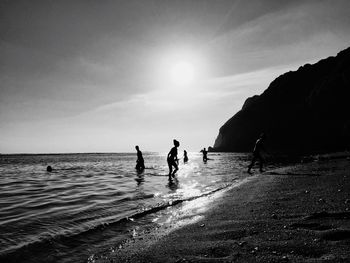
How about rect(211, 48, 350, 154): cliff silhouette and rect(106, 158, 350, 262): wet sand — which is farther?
rect(211, 48, 350, 154): cliff silhouette

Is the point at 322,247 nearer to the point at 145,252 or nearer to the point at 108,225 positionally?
the point at 145,252

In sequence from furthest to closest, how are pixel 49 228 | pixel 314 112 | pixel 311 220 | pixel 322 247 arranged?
pixel 314 112 < pixel 49 228 < pixel 311 220 < pixel 322 247

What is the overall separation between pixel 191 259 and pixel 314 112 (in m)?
106

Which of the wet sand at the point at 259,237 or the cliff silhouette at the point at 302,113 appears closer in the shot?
the wet sand at the point at 259,237

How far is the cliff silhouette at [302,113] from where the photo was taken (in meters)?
82.1

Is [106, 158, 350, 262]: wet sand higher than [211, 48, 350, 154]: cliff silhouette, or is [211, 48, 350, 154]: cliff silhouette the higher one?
[211, 48, 350, 154]: cliff silhouette

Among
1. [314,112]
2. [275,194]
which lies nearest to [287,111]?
[314,112]

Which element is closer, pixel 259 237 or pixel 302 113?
pixel 259 237

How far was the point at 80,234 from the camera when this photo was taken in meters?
5.45

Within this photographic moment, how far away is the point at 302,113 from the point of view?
339 ft

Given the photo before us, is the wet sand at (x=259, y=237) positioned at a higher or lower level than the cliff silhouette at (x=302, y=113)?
lower

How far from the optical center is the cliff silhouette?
3233 inches

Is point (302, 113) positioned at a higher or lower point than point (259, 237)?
higher

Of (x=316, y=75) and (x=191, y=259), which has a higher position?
(x=316, y=75)
